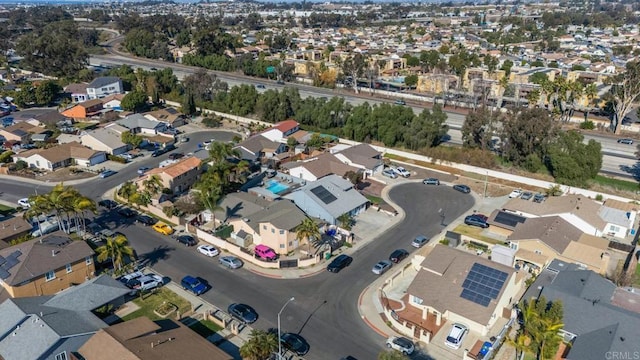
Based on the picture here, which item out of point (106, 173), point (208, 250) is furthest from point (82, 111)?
point (208, 250)

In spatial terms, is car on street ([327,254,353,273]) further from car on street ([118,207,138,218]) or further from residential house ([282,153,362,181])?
car on street ([118,207,138,218])

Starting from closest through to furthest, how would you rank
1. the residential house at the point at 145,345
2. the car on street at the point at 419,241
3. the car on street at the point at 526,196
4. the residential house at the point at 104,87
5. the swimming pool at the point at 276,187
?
1. the residential house at the point at 145,345
2. the car on street at the point at 419,241
3. the car on street at the point at 526,196
4. the swimming pool at the point at 276,187
5. the residential house at the point at 104,87

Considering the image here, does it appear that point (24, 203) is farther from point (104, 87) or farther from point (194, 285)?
point (104, 87)

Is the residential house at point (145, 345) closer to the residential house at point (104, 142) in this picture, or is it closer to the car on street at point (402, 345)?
the car on street at point (402, 345)

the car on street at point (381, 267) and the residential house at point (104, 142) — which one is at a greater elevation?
the residential house at point (104, 142)

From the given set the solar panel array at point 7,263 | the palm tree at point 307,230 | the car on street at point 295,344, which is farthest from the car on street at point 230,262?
the solar panel array at point 7,263

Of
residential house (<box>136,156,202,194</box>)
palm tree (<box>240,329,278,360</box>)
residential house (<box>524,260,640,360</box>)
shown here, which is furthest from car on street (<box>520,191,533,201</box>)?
residential house (<box>136,156,202,194</box>)

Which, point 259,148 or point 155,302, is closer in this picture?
point 155,302
